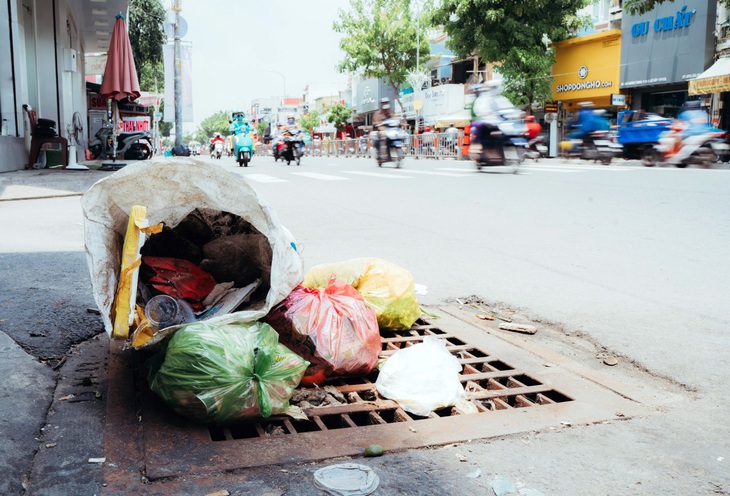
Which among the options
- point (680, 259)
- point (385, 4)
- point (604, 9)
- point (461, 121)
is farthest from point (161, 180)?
point (385, 4)

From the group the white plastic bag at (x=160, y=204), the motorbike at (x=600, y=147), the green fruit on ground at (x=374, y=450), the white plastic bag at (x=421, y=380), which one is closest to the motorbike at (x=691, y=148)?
the motorbike at (x=600, y=147)

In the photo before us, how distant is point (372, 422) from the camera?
247cm

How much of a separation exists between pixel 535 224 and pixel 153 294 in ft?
15.1

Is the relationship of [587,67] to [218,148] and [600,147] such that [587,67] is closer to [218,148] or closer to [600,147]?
[600,147]

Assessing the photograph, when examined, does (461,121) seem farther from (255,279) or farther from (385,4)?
(255,279)

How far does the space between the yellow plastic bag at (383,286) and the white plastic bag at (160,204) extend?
0.64m

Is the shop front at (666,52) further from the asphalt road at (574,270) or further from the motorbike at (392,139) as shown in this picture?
the asphalt road at (574,270)

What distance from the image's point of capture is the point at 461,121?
3741 cm

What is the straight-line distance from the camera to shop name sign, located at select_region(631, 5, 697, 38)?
2294 centimetres

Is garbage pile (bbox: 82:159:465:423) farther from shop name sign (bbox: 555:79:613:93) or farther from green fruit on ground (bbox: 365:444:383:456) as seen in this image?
shop name sign (bbox: 555:79:613:93)

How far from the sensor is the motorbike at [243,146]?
1981 cm

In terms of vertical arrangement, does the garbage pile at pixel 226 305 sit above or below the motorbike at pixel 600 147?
below

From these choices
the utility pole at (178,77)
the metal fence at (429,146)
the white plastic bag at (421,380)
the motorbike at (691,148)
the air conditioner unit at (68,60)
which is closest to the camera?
the white plastic bag at (421,380)

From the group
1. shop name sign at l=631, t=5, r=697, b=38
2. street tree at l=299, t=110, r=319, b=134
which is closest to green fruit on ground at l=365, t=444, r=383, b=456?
shop name sign at l=631, t=5, r=697, b=38
